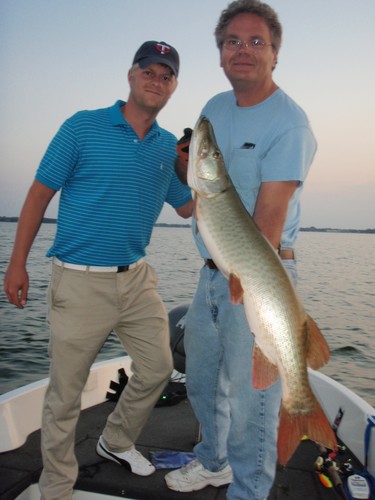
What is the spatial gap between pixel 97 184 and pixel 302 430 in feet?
7.42

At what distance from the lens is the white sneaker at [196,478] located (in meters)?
3.70

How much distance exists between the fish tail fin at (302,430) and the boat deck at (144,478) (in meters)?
1.56

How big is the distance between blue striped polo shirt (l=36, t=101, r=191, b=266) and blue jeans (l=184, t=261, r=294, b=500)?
0.80 m

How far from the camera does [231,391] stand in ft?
10.1

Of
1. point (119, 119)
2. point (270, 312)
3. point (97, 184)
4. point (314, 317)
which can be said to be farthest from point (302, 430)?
point (314, 317)

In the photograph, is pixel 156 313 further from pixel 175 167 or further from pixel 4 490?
pixel 4 490

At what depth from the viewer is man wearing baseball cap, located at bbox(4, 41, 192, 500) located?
3.44 m

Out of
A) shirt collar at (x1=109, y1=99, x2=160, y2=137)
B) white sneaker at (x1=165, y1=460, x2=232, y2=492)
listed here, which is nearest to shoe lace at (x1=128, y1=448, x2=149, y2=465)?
white sneaker at (x1=165, y1=460, x2=232, y2=492)

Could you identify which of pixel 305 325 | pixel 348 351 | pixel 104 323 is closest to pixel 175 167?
pixel 104 323

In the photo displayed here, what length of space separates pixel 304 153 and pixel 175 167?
1.30m

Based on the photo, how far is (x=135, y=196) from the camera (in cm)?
371

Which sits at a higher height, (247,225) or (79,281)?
(247,225)

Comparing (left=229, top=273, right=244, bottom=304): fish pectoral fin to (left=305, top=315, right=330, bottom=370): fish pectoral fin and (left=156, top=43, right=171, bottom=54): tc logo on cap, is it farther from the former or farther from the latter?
(left=156, top=43, right=171, bottom=54): tc logo on cap

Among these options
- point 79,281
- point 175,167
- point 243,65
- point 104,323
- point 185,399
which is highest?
point 243,65
